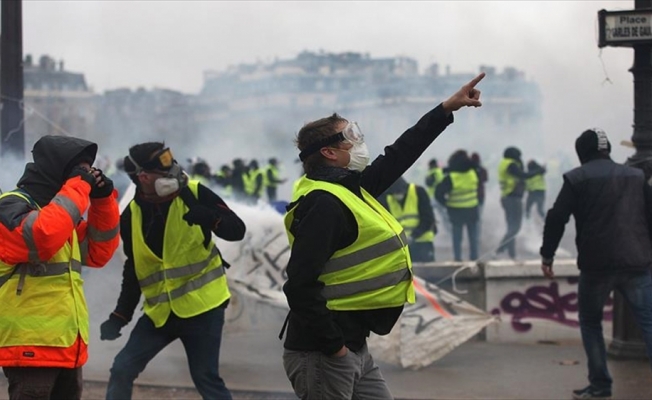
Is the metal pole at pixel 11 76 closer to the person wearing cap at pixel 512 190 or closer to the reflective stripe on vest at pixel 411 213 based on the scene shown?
the reflective stripe on vest at pixel 411 213

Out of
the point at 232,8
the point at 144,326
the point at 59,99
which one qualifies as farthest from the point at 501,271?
the point at 59,99

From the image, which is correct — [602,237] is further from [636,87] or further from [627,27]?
[627,27]

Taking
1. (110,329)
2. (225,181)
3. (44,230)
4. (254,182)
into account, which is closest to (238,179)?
(225,181)

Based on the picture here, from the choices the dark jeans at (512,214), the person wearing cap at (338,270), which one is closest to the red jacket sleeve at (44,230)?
the person wearing cap at (338,270)

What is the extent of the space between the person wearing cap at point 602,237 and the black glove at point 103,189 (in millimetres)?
2955

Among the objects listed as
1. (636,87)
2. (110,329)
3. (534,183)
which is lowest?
(110,329)

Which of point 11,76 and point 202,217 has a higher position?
point 11,76

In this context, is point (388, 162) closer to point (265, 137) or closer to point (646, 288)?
point (646, 288)

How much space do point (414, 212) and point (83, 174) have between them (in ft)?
22.2

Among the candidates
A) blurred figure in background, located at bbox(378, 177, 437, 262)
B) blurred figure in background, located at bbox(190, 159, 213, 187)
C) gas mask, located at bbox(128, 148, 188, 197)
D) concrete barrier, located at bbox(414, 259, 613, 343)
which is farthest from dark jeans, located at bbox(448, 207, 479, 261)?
gas mask, located at bbox(128, 148, 188, 197)

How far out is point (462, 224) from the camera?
14.1 m

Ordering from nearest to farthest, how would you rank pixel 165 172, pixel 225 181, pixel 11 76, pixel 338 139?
1. pixel 338 139
2. pixel 165 172
3. pixel 11 76
4. pixel 225 181

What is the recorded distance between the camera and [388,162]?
388 centimetres

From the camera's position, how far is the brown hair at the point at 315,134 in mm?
3621
